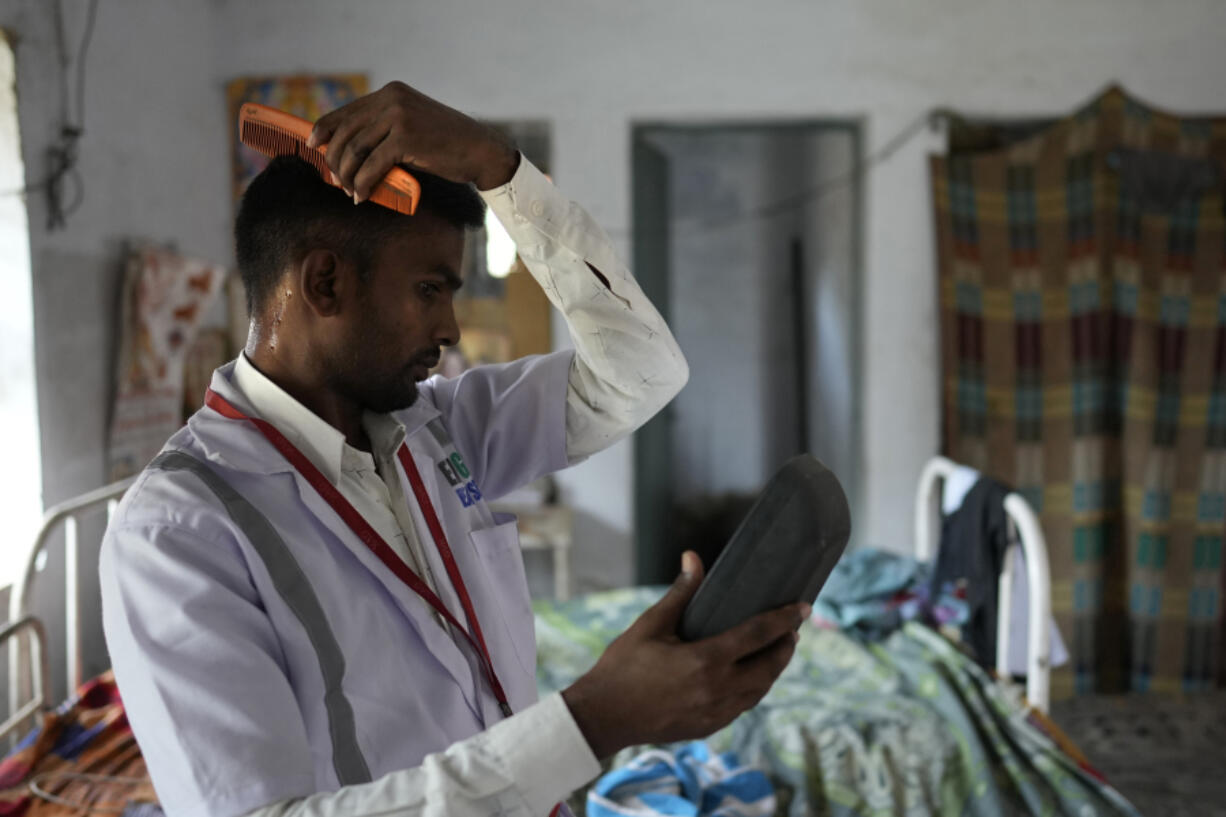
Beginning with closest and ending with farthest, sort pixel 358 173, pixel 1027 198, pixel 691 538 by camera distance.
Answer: pixel 358 173 < pixel 1027 198 < pixel 691 538

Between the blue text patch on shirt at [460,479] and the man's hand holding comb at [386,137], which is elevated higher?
the man's hand holding comb at [386,137]

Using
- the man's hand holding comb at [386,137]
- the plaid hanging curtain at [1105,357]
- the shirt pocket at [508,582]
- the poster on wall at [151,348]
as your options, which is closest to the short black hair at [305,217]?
the man's hand holding comb at [386,137]

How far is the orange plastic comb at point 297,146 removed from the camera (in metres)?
0.88

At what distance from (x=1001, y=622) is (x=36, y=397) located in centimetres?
271

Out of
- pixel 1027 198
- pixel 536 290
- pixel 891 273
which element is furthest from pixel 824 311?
pixel 536 290

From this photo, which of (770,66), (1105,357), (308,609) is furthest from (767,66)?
(308,609)

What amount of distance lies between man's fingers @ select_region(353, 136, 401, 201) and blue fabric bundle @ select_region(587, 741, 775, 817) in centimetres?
143

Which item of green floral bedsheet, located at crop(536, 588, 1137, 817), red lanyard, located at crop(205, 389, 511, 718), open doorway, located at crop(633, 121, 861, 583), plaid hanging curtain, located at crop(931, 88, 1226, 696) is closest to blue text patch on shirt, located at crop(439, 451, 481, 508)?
red lanyard, located at crop(205, 389, 511, 718)

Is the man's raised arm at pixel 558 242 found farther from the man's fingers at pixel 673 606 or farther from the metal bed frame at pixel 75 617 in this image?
the metal bed frame at pixel 75 617

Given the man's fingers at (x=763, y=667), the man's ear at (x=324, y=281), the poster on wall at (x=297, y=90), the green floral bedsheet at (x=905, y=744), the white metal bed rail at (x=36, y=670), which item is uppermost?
the poster on wall at (x=297, y=90)

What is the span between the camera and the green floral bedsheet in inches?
79.6

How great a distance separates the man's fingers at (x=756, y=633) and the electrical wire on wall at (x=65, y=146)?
2664mm

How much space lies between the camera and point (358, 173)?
858 millimetres

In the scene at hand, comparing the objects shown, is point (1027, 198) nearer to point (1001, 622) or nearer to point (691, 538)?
point (1001, 622)
